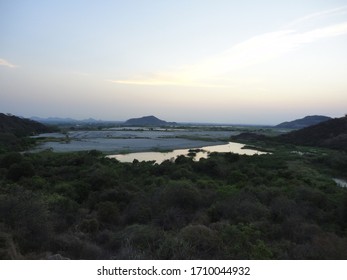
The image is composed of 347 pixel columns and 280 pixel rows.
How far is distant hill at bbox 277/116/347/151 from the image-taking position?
56125 mm

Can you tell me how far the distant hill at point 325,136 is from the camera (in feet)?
184

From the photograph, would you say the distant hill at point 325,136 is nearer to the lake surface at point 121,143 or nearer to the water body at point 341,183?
the lake surface at point 121,143

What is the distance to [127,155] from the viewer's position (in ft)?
137

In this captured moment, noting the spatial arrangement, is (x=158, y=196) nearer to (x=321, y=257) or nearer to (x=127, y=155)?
(x=321, y=257)

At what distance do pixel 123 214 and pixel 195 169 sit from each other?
1498 centimetres

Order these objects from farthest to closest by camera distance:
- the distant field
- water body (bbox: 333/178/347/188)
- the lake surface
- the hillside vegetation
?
the hillside vegetation → the distant field → the lake surface → water body (bbox: 333/178/347/188)

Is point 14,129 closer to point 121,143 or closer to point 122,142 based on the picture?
point 122,142

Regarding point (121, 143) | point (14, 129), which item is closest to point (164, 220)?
point (121, 143)

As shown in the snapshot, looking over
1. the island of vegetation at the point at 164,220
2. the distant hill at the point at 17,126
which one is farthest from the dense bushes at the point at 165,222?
the distant hill at the point at 17,126

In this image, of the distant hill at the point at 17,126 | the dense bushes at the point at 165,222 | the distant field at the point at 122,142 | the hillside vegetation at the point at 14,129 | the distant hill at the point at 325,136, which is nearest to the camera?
the dense bushes at the point at 165,222

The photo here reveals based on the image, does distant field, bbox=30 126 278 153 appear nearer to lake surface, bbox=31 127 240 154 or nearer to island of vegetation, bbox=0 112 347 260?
lake surface, bbox=31 127 240 154

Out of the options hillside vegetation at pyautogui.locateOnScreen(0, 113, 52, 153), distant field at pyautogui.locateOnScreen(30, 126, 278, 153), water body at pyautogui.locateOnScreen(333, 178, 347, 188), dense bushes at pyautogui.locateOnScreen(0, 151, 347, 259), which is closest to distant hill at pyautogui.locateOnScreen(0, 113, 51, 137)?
hillside vegetation at pyautogui.locateOnScreen(0, 113, 52, 153)

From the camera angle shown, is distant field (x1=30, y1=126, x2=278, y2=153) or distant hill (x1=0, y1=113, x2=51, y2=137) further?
distant hill (x1=0, y1=113, x2=51, y2=137)
